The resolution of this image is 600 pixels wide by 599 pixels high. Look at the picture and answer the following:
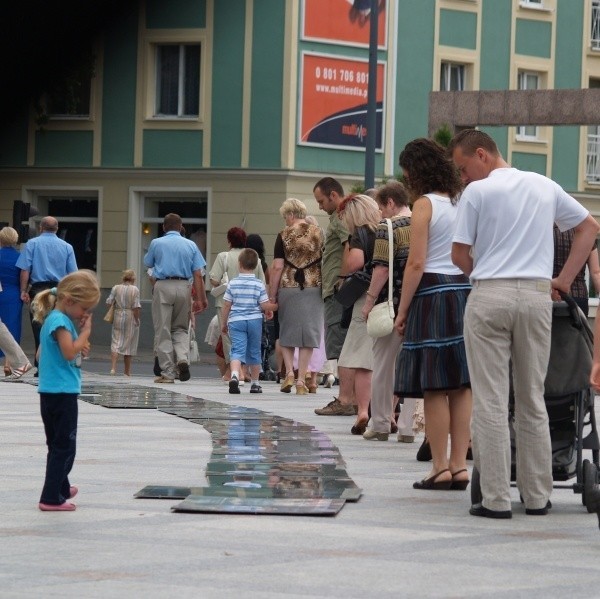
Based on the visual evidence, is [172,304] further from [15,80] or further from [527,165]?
[527,165]

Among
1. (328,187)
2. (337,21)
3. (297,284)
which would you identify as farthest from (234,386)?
(337,21)

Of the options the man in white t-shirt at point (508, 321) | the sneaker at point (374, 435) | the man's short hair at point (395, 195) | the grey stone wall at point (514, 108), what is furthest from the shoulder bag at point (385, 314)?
the grey stone wall at point (514, 108)

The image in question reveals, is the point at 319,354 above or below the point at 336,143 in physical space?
below

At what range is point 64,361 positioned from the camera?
26.9 ft

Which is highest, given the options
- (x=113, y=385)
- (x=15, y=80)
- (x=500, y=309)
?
(x=15, y=80)

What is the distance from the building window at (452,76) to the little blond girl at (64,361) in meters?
32.8

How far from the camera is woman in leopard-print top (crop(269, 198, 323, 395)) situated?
Answer: 1758cm

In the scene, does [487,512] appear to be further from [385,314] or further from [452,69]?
[452,69]

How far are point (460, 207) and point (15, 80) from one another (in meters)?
3.36

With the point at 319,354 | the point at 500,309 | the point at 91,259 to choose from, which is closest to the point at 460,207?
the point at 500,309

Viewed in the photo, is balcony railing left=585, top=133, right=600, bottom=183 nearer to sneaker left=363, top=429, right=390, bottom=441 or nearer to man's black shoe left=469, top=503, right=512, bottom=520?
sneaker left=363, top=429, right=390, bottom=441

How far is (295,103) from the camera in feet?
122

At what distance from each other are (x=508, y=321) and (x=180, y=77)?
30830mm

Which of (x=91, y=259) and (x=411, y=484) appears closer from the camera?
(x=411, y=484)
